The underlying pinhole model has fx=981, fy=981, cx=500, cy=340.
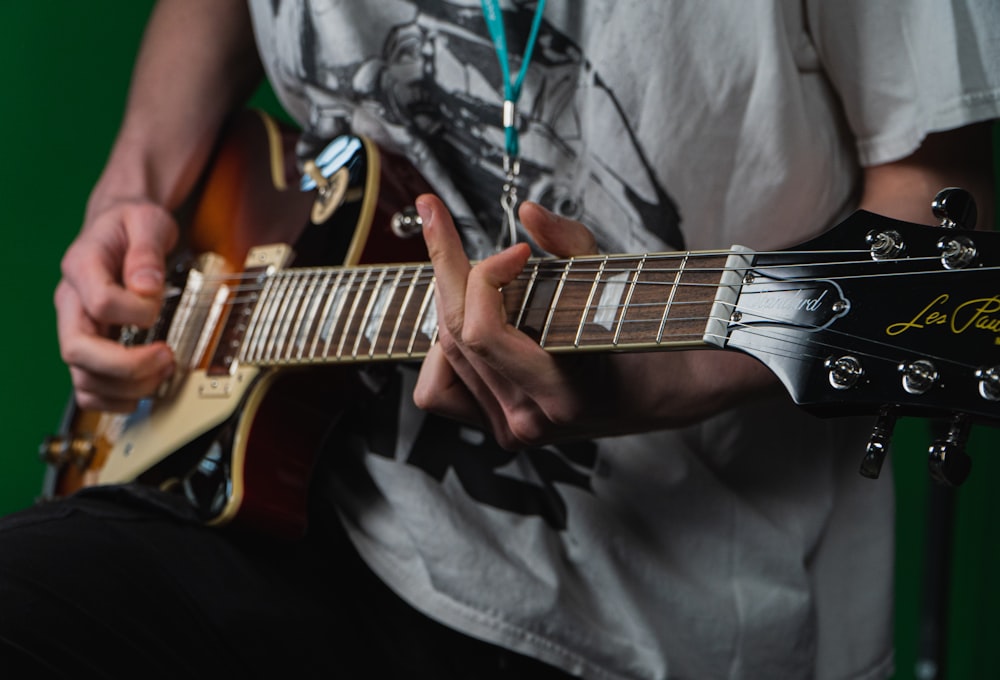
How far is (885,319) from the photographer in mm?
516

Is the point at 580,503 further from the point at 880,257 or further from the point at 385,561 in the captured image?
the point at 880,257

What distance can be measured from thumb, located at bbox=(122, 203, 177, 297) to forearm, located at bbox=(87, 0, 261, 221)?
2.0 inches

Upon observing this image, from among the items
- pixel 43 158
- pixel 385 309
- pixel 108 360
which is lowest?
pixel 43 158

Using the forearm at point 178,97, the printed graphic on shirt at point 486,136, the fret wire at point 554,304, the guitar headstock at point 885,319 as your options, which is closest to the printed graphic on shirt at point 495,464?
the printed graphic on shirt at point 486,136

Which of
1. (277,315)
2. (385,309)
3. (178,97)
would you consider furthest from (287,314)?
(178,97)

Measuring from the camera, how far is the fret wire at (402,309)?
0.75 metres

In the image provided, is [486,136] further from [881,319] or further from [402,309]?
[881,319]

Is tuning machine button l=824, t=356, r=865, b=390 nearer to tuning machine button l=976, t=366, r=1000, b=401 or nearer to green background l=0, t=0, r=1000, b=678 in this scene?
tuning machine button l=976, t=366, r=1000, b=401

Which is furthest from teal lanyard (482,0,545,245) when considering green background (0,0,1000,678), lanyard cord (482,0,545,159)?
green background (0,0,1000,678)

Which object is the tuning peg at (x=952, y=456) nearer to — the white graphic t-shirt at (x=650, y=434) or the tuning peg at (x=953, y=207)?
the tuning peg at (x=953, y=207)

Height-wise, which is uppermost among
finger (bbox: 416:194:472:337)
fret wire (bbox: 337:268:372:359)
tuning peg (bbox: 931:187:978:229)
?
tuning peg (bbox: 931:187:978:229)

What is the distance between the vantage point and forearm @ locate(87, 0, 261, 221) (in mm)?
1148

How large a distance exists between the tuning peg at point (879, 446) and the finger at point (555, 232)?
242 millimetres

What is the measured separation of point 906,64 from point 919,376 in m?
0.34
